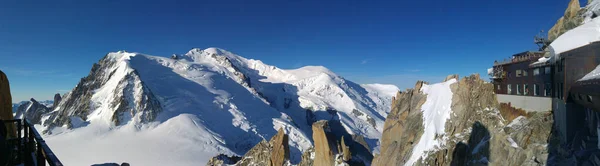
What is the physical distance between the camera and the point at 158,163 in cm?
10875

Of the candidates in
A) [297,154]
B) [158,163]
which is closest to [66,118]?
[158,163]

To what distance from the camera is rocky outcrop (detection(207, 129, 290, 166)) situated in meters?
60.8

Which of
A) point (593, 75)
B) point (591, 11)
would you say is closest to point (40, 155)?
point (593, 75)

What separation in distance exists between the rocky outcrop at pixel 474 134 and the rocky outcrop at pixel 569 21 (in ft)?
28.0

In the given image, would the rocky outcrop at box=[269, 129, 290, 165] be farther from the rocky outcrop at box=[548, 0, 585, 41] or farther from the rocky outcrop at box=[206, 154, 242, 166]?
the rocky outcrop at box=[548, 0, 585, 41]

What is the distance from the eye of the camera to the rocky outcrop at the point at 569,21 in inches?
1063

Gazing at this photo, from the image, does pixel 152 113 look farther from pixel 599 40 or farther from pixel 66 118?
pixel 599 40

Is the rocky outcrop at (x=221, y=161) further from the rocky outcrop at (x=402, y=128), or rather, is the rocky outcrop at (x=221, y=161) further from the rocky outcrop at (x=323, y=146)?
the rocky outcrop at (x=402, y=128)

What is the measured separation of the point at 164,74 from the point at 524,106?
196690mm

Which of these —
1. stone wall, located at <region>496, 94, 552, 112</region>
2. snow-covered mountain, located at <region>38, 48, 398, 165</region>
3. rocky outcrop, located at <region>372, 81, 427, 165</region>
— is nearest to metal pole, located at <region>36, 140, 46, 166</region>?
stone wall, located at <region>496, 94, 552, 112</region>

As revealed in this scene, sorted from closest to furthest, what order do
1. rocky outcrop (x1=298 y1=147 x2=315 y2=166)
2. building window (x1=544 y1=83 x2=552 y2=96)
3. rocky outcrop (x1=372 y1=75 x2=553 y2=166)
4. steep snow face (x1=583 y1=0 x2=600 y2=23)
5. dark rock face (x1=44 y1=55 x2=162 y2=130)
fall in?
rocky outcrop (x1=372 y1=75 x2=553 y2=166) → building window (x1=544 y1=83 x2=552 y2=96) → steep snow face (x1=583 y1=0 x2=600 y2=23) → rocky outcrop (x1=298 y1=147 x2=315 y2=166) → dark rock face (x1=44 y1=55 x2=162 y2=130)

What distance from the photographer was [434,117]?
3102 cm

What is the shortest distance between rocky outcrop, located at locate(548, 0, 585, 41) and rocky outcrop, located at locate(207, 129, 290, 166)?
43712 millimetres

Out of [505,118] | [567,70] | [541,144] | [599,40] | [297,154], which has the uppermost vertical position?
[599,40]
